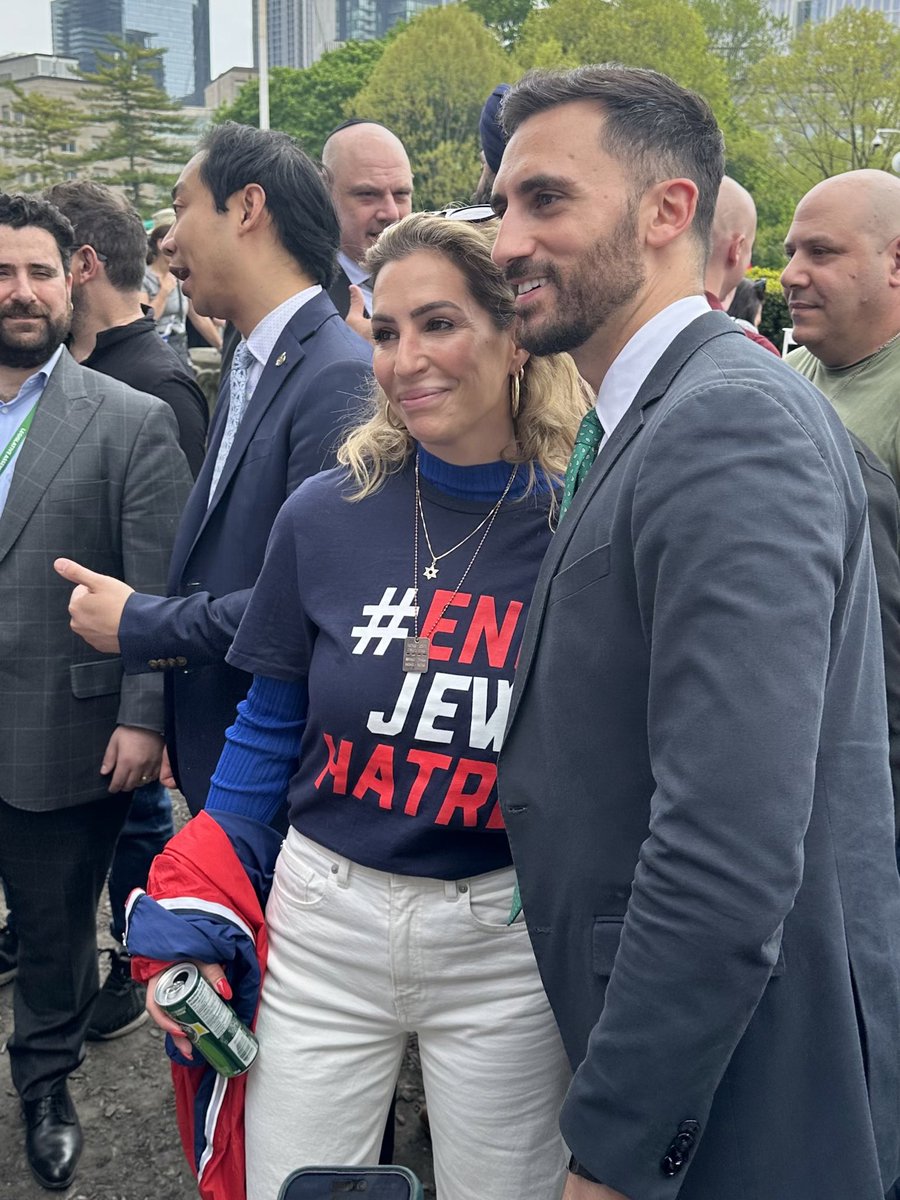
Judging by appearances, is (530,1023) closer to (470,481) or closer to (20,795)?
(470,481)

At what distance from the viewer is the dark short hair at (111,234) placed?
415 centimetres

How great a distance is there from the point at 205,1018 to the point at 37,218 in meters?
2.41

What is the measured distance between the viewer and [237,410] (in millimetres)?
2863

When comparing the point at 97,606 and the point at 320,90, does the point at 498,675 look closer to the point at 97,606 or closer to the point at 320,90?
the point at 97,606

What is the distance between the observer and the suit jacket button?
1300mm

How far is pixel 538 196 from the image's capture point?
1.50 meters

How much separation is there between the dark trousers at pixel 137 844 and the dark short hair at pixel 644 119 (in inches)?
120

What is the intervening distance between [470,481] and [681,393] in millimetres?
799

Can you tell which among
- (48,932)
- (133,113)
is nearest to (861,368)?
(48,932)

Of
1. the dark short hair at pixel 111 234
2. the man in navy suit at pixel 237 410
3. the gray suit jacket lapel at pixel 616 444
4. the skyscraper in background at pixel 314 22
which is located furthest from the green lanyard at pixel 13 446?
the skyscraper in background at pixel 314 22

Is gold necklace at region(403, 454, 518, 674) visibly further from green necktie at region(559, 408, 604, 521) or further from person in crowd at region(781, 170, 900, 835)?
person in crowd at region(781, 170, 900, 835)

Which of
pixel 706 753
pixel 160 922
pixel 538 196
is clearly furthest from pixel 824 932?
pixel 160 922

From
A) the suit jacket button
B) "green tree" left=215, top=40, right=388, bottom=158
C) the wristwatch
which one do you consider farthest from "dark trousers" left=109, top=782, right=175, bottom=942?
"green tree" left=215, top=40, right=388, bottom=158

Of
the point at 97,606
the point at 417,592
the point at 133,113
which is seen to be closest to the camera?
the point at 417,592
